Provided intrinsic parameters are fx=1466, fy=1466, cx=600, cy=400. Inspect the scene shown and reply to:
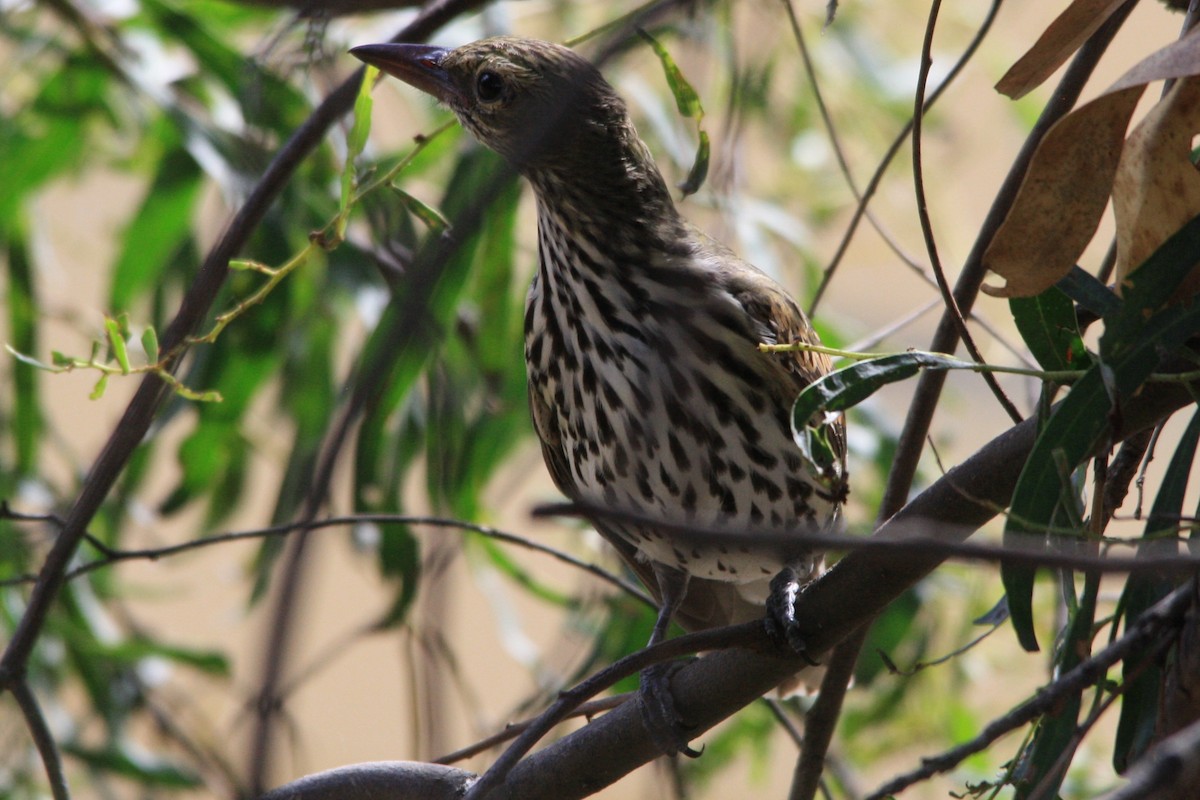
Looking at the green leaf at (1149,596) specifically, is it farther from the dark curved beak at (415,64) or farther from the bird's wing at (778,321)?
the dark curved beak at (415,64)

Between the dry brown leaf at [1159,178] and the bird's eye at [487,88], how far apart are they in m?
1.07

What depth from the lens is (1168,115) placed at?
4.25ft

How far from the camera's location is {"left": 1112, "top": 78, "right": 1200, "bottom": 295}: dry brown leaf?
4.28ft

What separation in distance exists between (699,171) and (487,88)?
53 cm

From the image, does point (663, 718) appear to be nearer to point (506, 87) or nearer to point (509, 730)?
point (509, 730)

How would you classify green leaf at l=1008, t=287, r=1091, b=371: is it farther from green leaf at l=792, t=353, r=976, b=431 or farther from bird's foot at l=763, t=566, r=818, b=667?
bird's foot at l=763, t=566, r=818, b=667

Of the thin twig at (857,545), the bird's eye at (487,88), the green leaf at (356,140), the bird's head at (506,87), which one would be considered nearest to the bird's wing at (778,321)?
the bird's head at (506,87)

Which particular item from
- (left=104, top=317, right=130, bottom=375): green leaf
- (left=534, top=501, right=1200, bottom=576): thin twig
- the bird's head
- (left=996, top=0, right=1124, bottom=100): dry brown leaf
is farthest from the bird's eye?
(left=534, top=501, right=1200, bottom=576): thin twig

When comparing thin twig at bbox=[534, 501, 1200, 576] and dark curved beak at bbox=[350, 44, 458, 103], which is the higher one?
dark curved beak at bbox=[350, 44, 458, 103]

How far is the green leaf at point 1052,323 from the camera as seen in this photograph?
148cm

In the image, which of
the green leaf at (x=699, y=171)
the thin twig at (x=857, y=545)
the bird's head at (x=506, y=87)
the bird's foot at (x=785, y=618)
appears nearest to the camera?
the thin twig at (x=857, y=545)

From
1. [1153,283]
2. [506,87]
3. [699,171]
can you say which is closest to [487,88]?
[506,87]

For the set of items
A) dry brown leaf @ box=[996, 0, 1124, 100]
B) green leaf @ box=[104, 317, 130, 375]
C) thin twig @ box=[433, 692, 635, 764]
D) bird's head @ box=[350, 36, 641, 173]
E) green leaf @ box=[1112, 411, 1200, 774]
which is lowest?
green leaf @ box=[1112, 411, 1200, 774]

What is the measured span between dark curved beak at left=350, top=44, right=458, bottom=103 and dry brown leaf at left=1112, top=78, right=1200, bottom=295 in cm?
99
